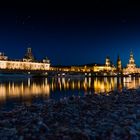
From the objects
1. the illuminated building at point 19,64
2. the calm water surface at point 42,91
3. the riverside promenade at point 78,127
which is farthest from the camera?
the illuminated building at point 19,64

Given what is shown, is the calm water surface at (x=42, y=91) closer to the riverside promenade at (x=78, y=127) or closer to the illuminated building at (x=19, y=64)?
the riverside promenade at (x=78, y=127)

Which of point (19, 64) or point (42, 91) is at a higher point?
point (19, 64)

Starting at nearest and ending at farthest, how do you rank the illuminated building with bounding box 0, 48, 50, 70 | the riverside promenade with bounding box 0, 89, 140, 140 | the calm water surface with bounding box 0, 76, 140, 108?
1. the riverside promenade with bounding box 0, 89, 140, 140
2. the calm water surface with bounding box 0, 76, 140, 108
3. the illuminated building with bounding box 0, 48, 50, 70

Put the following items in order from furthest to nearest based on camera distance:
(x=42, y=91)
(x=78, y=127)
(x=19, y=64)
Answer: (x=19, y=64), (x=42, y=91), (x=78, y=127)

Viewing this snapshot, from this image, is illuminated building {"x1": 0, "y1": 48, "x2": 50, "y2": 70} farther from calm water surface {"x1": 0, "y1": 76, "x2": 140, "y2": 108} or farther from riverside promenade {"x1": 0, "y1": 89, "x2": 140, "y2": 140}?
riverside promenade {"x1": 0, "y1": 89, "x2": 140, "y2": 140}

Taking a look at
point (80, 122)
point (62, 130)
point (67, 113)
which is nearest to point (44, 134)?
point (62, 130)

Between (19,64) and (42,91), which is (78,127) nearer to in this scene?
(42,91)

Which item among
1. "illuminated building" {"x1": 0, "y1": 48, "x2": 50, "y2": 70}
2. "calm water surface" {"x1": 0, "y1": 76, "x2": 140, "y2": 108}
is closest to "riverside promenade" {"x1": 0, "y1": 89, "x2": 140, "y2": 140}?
"calm water surface" {"x1": 0, "y1": 76, "x2": 140, "y2": 108}

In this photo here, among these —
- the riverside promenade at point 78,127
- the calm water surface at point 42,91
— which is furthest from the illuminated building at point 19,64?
the riverside promenade at point 78,127

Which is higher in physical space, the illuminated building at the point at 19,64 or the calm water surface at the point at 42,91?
the illuminated building at the point at 19,64

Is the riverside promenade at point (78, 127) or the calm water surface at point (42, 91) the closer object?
the riverside promenade at point (78, 127)

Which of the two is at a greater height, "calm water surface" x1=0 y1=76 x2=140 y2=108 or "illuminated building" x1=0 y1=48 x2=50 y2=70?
"illuminated building" x1=0 y1=48 x2=50 y2=70

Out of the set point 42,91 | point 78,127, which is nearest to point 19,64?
point 42,91

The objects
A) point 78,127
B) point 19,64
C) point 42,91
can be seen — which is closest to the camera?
point 78,127
